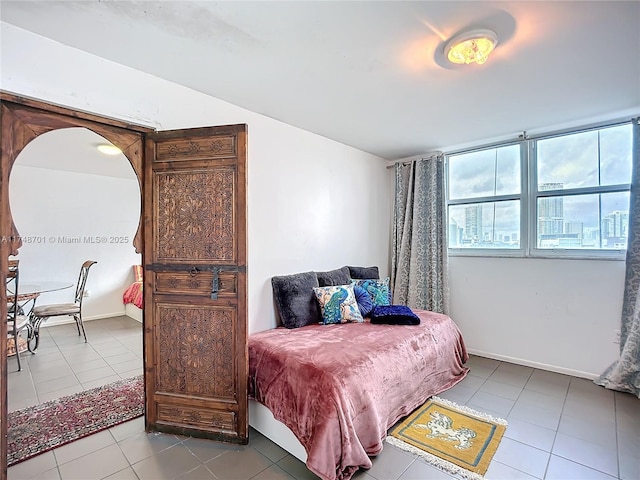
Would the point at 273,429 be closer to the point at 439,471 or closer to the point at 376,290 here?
the point at 439,471

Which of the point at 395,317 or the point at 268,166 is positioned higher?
the point at 268,166

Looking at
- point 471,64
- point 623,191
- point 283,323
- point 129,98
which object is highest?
point 471,64

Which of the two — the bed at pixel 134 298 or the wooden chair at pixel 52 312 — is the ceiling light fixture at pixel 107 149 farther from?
the bed at pixel 134 298

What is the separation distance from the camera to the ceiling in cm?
155

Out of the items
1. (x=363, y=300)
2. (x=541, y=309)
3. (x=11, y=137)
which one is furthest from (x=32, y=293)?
(x=541, y=309)

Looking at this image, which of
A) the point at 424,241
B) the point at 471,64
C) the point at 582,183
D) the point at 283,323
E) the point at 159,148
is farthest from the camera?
the point at 424,241

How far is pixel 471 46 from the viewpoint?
1.77 meters

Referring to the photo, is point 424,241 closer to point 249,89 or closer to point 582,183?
point 582,183

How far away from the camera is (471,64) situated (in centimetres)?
203

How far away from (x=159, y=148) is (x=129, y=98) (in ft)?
1.17

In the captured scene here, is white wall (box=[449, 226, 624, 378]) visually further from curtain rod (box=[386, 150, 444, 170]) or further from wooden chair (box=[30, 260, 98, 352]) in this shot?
wooden chair (box=[30, 260, 98, 352])

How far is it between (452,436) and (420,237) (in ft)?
7.71

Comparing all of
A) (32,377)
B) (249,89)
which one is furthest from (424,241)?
(32,377)

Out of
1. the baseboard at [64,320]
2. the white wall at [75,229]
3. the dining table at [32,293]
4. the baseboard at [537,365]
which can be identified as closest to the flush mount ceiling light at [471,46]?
the baseboard at [537,365]
